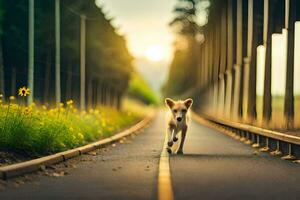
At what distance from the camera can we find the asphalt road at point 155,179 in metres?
9.99

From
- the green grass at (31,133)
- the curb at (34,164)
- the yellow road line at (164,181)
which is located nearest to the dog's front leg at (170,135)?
the yellow road line at (164,181)

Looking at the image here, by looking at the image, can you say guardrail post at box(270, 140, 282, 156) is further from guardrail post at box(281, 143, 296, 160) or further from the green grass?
the green grass

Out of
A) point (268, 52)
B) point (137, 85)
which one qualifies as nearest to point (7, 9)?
point (268, 52)

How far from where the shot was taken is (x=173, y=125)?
56.2ft

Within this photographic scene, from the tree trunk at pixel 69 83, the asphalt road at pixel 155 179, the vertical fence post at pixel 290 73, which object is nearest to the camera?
the asphalt road at pixel 155 179

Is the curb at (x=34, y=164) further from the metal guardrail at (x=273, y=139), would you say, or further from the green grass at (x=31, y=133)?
the metal guardrail at (x=273, y=139)

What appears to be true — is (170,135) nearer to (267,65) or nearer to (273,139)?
(273,139)

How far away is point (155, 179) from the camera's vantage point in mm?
11578

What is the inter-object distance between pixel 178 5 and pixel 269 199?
87.6m

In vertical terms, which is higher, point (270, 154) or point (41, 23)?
point (41, 23)

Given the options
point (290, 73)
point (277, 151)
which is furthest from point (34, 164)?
point (290, 73)

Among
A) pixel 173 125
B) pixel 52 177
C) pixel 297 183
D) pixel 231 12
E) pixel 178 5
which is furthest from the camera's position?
pixel 178 5

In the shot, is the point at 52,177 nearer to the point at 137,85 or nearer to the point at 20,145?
the point at 20,145

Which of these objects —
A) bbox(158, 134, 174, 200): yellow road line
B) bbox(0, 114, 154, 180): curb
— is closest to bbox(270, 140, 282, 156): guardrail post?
bbox(158, 134, 174, 200): yellow road line
